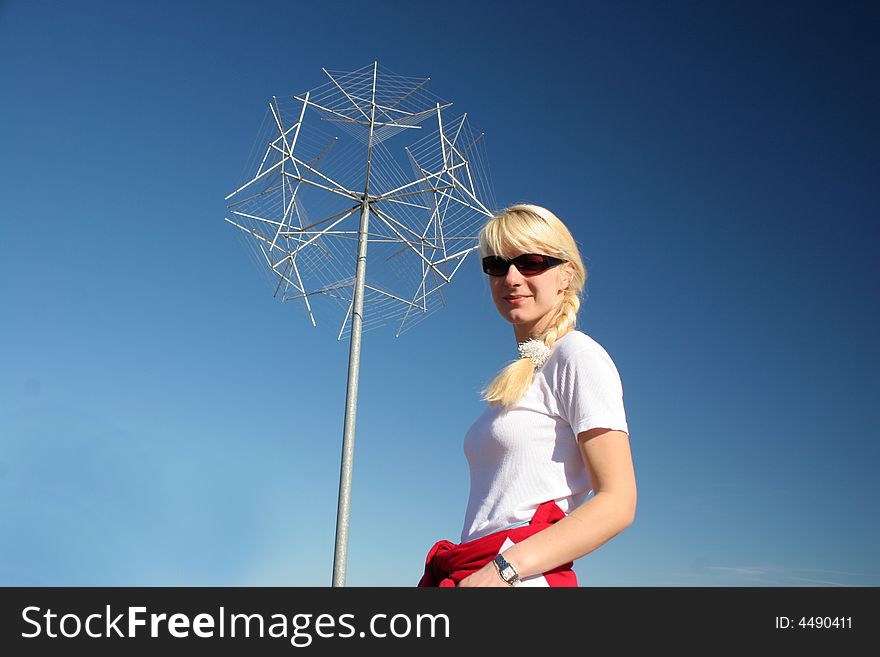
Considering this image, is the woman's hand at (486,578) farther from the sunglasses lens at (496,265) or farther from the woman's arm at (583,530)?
the sunglasses lens at (496,265)

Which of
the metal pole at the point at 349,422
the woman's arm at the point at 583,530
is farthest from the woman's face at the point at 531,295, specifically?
the metal pole at the point at 349,422

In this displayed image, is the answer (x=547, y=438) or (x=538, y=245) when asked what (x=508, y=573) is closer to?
(x=547, y=438)

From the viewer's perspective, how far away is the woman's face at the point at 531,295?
2.82 meters

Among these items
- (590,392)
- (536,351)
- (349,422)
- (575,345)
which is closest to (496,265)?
(536,351)

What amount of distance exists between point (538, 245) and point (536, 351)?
44 centimetres

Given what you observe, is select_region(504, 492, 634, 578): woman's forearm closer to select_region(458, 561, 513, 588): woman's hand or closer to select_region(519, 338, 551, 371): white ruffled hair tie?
select_region(458, 561, 513, 588): woman's hand

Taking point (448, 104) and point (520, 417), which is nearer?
point (520, 417)

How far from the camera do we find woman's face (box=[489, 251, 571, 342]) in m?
2.82
